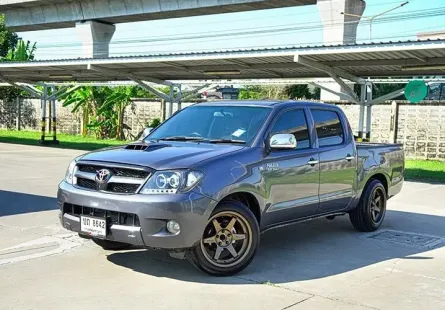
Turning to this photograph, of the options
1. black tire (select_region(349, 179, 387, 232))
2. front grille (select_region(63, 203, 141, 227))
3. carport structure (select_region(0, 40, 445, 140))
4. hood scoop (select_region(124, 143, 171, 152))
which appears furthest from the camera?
carport structure (select_region(0, 40, 445, 140))

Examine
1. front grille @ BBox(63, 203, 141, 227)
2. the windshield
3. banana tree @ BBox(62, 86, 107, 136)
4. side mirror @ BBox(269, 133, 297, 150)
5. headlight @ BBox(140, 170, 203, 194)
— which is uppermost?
banana tree @ BBox(62, 86, 107, 136)

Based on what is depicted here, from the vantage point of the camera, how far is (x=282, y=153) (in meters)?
6.42

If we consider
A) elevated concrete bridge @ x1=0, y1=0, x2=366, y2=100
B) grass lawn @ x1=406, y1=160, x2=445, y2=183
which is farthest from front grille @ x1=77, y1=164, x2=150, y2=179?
elevated concrete bridge @ x1=0, y1=0, x2=366, y2=100

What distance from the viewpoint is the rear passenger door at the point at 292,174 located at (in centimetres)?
623

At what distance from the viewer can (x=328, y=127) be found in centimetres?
749

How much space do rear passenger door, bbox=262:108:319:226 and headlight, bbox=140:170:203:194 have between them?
3.41 ft

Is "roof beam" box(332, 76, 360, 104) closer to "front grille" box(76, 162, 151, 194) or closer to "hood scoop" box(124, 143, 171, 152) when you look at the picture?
"hood scoop" box(124, 143, 171, 152)

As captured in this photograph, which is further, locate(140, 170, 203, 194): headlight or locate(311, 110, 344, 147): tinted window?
locate(311, 110, 344, 147): tinted window

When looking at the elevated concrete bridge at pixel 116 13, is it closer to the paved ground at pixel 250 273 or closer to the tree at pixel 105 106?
the tree at pixel 105 106

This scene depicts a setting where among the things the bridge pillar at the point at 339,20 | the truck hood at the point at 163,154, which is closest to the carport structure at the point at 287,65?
the bridge pillar at the point at 339,20

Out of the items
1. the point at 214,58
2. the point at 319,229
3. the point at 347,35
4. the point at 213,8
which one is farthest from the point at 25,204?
the point at 213,8

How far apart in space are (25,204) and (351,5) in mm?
17655

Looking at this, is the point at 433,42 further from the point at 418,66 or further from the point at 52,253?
the point at 52,253

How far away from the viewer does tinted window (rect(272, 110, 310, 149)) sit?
6652mm
